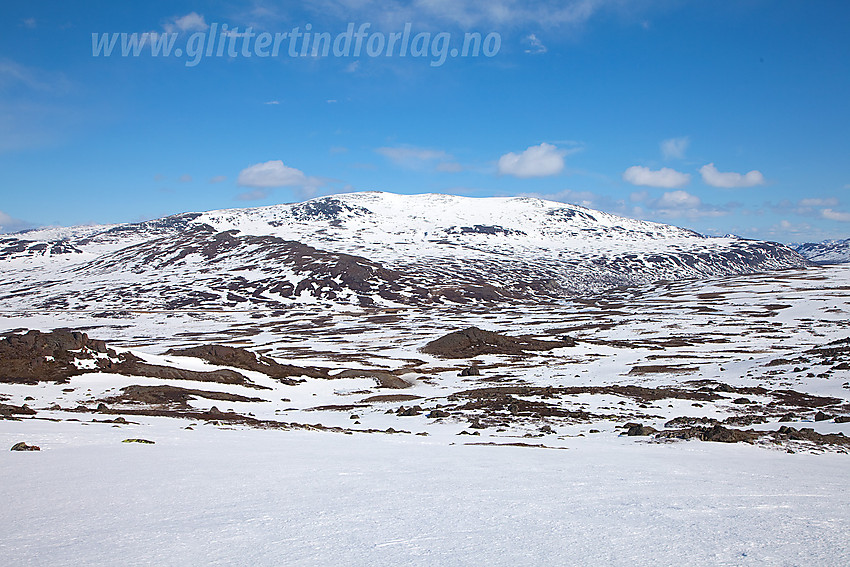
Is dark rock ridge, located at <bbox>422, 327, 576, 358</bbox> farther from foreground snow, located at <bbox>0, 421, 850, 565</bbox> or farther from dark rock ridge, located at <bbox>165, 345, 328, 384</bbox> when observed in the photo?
foreground snow, located at <bbox>0, 421, 850, 565</bbox>

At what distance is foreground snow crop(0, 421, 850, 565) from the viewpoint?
6227 mm

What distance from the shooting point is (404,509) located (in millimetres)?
8180

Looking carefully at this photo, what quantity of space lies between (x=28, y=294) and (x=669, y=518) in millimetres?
223278

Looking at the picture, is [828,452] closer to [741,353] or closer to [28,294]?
[741,353]

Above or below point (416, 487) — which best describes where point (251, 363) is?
below

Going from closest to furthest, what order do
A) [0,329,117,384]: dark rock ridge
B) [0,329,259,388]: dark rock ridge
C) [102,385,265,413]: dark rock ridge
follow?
[102,385,265,413]: dark rock ridge, [0,329,117,384]: dark rock ridge, [0,329,259,388]: dark rock ridge

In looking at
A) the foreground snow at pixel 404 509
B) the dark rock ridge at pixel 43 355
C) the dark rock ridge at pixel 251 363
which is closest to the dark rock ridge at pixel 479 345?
the dark rock ridge at pixel 251 363

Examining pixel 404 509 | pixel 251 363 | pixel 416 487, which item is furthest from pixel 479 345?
pixel 404 509

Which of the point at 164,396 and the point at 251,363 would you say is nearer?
the point at 164,396

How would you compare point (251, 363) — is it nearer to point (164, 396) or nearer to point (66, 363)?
point (66, 363)

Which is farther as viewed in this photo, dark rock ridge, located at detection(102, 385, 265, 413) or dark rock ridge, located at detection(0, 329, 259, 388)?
dark rock ridge, located at detection(0, 329, 259, 388)

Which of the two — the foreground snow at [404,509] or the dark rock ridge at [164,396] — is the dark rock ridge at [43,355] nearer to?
the dark rock ridge at [164,396]

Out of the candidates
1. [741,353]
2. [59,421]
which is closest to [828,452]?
[59,421]

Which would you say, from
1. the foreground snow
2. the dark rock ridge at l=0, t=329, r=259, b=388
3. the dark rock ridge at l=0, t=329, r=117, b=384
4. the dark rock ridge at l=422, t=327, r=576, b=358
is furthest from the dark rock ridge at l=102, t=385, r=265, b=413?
the dark rock ridge at l=422, t=327, r=576, b=358
